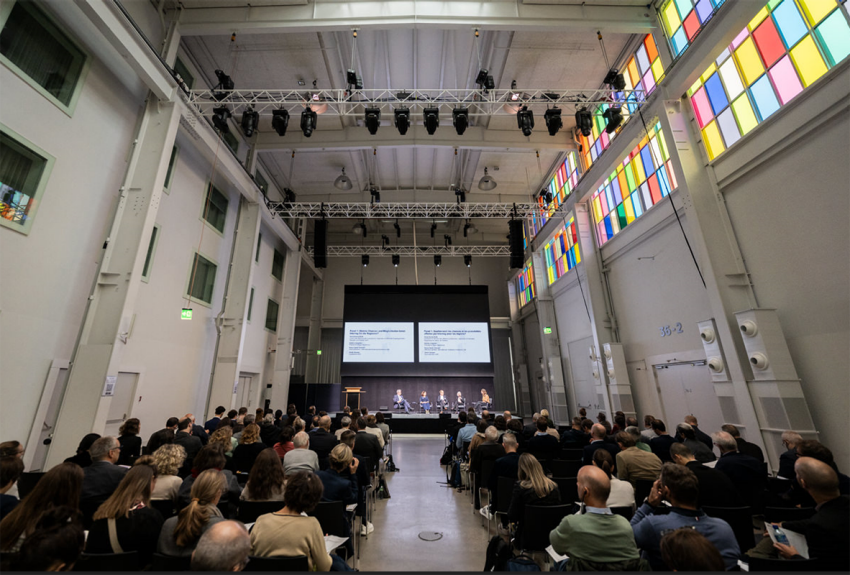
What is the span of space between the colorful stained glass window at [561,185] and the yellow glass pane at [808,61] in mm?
6404

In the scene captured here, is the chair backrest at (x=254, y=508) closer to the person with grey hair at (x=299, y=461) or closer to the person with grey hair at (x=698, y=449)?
the person with grey hair at (x=299, y=461)

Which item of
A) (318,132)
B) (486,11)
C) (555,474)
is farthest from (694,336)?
(318,132)

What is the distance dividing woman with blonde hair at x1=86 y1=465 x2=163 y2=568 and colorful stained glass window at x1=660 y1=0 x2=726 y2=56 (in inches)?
A: 363

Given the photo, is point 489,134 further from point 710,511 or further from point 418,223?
point 710,511

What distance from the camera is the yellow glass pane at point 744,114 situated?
5730 millimetres

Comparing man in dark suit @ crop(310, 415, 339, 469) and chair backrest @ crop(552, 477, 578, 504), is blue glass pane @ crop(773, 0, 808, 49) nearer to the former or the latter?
chair backrest @ crop(552, 477, 578, 504)

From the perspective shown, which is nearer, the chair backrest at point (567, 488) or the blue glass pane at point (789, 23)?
the chair backrest at point (567, 488)

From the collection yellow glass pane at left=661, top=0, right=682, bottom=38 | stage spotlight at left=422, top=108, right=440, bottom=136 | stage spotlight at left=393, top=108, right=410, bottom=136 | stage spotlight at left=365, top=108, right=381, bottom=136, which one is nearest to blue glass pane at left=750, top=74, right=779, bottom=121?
yellow glass pane at left=661, top=0, right=682, bottom=38

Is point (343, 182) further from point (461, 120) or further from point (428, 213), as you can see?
point (461, 120)

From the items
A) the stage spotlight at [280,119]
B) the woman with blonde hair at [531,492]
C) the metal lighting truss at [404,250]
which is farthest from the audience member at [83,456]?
the metal lighting truss at [404,250]

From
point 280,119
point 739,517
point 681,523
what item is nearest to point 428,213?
point 280,119

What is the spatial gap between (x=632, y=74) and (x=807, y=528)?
393 inches

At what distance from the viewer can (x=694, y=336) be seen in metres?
7.02

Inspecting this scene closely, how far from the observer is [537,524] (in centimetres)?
267
